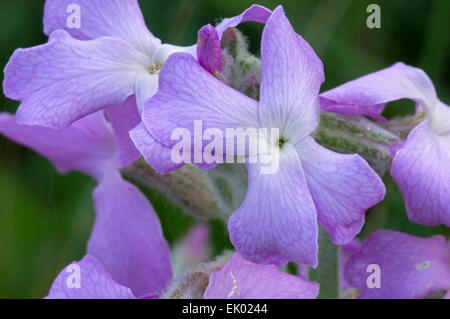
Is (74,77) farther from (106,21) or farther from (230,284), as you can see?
(230,284)

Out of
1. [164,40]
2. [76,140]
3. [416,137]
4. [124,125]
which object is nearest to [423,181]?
[416,137]

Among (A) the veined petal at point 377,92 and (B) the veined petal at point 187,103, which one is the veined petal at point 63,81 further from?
(A) the veined petal at point 377,92

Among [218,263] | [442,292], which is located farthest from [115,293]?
[442,292]

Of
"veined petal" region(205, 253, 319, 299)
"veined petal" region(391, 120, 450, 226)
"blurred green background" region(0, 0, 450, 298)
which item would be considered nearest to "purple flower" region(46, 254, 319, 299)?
"veined petal" region(205, 253, 319, 299)

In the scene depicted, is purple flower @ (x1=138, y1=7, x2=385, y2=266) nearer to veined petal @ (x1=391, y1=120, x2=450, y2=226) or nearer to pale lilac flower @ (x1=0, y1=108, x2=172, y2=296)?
veined petal @ (x1=391, y1=120, x2=450, y2=226)

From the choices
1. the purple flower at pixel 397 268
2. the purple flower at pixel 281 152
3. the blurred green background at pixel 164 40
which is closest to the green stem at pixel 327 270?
the purple flower at pixel 397 268
